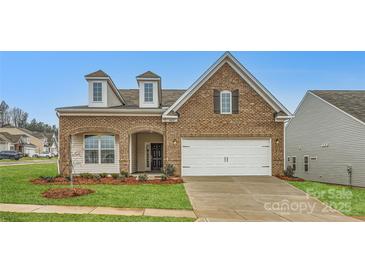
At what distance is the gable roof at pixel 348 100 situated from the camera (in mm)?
16575

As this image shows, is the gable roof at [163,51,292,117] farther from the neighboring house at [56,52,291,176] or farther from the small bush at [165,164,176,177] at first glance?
the small bush at [165,164,176,177]

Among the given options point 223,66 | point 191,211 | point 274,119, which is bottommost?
point 191,211

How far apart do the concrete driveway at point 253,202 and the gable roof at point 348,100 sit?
24.0 ft

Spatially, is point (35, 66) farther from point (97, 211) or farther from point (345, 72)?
point (345, 72)

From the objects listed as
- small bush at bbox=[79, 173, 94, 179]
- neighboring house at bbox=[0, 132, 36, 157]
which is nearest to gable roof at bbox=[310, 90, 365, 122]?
small bush at bbox=[79, 173, 94, 179]

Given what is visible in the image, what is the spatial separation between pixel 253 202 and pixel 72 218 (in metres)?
5.87

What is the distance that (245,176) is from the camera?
48.2ft

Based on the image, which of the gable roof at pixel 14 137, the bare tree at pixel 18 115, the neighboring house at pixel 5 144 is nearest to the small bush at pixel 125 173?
the bare tree at pixel 18 115

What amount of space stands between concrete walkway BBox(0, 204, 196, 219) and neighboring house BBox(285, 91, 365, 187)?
12934mm

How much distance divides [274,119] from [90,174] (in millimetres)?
10357

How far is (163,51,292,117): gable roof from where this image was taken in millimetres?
14797

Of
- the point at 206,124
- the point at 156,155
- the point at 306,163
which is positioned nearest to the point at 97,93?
the point at 156,155

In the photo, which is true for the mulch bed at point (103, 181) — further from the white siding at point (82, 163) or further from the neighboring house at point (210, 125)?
the white siding at point (82, 163)

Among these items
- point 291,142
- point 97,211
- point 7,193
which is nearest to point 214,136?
point 97,211
